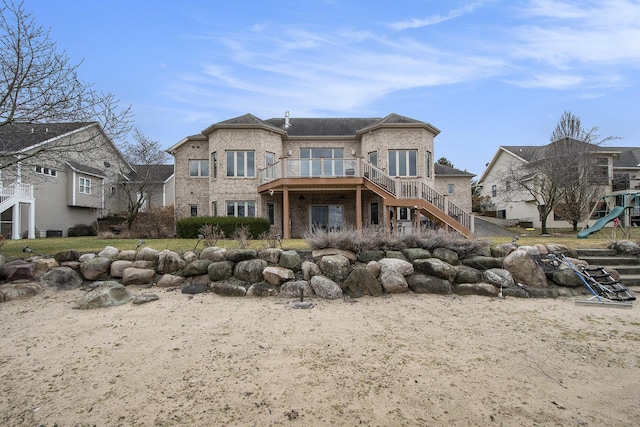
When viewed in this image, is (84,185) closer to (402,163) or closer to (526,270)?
(402,163)

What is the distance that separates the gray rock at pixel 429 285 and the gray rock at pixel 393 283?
19 cm

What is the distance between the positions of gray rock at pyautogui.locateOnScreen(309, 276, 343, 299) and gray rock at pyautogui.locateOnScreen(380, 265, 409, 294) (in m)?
A: 1.05

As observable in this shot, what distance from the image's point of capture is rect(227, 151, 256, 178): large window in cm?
1886

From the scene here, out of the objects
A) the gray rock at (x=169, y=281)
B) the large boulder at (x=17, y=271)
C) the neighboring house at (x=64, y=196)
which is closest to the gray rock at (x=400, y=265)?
the gray rock at (x=169, y=281)

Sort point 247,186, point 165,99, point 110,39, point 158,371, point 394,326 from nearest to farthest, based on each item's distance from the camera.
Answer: point 158,371
point 394,326
point 110,39
point 165,99
point 247,186

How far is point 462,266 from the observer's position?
25.7 ft

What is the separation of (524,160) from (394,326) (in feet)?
96.0

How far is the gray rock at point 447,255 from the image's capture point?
310 inches

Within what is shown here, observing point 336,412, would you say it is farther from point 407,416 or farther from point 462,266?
point 462,266

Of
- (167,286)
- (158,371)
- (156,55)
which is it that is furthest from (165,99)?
(158,371)

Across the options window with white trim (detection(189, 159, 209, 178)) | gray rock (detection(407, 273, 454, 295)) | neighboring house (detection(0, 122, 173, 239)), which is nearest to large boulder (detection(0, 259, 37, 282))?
neighboring house (detection(0, 122, 173, 239))

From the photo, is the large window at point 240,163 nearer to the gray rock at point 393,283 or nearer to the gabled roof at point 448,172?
the gray rock at point 393,283

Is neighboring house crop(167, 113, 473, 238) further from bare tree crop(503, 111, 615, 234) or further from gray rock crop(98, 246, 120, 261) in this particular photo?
gray rock crop(98, 246, 120, 261)

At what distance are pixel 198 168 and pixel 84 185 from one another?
453 inches
